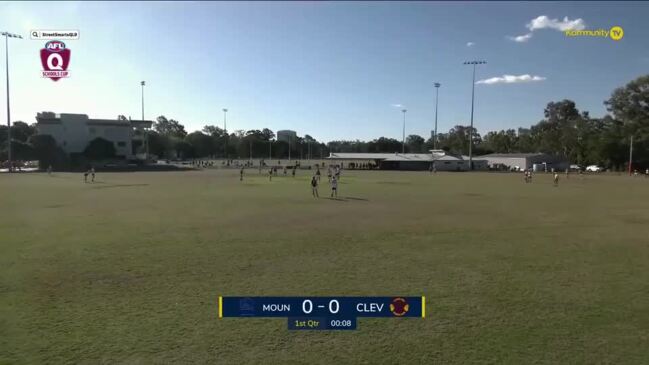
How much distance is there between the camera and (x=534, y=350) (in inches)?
214

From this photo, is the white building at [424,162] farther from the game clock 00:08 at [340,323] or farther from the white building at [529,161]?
the game clock 00:08 at [340,323]

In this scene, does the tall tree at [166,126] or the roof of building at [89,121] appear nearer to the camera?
the roof of building at [89,121]

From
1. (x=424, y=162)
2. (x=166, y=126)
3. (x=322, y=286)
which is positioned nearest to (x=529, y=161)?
(x=424, y=162)

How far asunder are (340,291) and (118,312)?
3.77 m

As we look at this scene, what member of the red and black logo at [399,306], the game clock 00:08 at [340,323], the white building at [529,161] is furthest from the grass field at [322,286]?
the white building at [529,161]

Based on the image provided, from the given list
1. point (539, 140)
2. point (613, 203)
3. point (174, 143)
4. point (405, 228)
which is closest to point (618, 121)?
point (539, 140)

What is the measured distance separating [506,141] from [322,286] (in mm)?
137536

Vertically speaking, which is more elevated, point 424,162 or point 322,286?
point 424,162

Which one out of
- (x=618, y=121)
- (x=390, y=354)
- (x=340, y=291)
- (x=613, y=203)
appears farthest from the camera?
(x=618, y=121)

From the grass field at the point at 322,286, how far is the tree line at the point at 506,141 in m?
77.4

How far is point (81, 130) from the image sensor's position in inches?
3396

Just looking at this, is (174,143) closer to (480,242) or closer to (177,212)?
(177,212)

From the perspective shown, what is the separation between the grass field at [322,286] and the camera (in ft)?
17.9

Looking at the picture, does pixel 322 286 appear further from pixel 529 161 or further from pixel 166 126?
pixel 166 126
